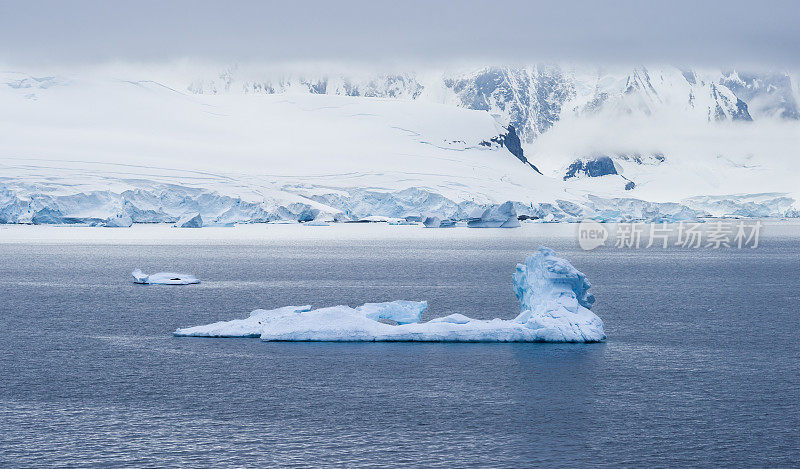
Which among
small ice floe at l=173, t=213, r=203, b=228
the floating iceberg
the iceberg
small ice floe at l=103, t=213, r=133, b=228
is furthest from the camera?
the iceberg

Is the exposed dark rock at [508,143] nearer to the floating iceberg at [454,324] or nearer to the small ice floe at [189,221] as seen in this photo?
the small ice floe at [189,221]

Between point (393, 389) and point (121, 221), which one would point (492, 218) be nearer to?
point (121, 221)

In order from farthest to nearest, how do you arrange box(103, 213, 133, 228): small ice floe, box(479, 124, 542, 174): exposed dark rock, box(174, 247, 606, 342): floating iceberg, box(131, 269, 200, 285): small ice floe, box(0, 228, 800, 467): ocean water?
box(479, 124, 542, 174): exposed dark rock
box(103, 213, 133, 228): small ice floe
box(131, 269, 200, 285): small ice floe
box(174, 247, 606, 342): floating iceberg
box(0, 228, 800, 467): ocean water

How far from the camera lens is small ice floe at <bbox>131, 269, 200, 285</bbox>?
4053 centimetres

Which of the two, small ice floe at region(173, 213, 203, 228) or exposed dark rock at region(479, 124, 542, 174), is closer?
small ice floe at region(173, 213, 203, 228)

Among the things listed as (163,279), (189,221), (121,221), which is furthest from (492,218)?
(163,279)

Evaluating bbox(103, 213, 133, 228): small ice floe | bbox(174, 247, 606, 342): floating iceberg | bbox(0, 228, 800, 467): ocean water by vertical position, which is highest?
bbox(174, 247, 606, 342): floating iceberg

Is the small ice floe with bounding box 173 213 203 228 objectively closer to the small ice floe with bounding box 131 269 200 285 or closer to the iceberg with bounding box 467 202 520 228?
the iceberg with bounding box 467 202 520 228

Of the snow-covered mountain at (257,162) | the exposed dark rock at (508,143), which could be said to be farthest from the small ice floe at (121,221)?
the exposed dark rock at (508,143)

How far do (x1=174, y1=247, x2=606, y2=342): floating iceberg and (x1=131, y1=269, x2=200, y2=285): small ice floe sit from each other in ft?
47.1

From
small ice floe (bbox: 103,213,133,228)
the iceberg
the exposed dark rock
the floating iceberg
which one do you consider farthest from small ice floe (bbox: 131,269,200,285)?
the exposed dark rock

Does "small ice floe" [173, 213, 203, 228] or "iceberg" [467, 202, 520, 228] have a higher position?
"iceberg" [467, 202, 520, 228]

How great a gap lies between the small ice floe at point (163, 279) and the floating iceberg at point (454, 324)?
14.4 meters

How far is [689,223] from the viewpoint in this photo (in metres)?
155
